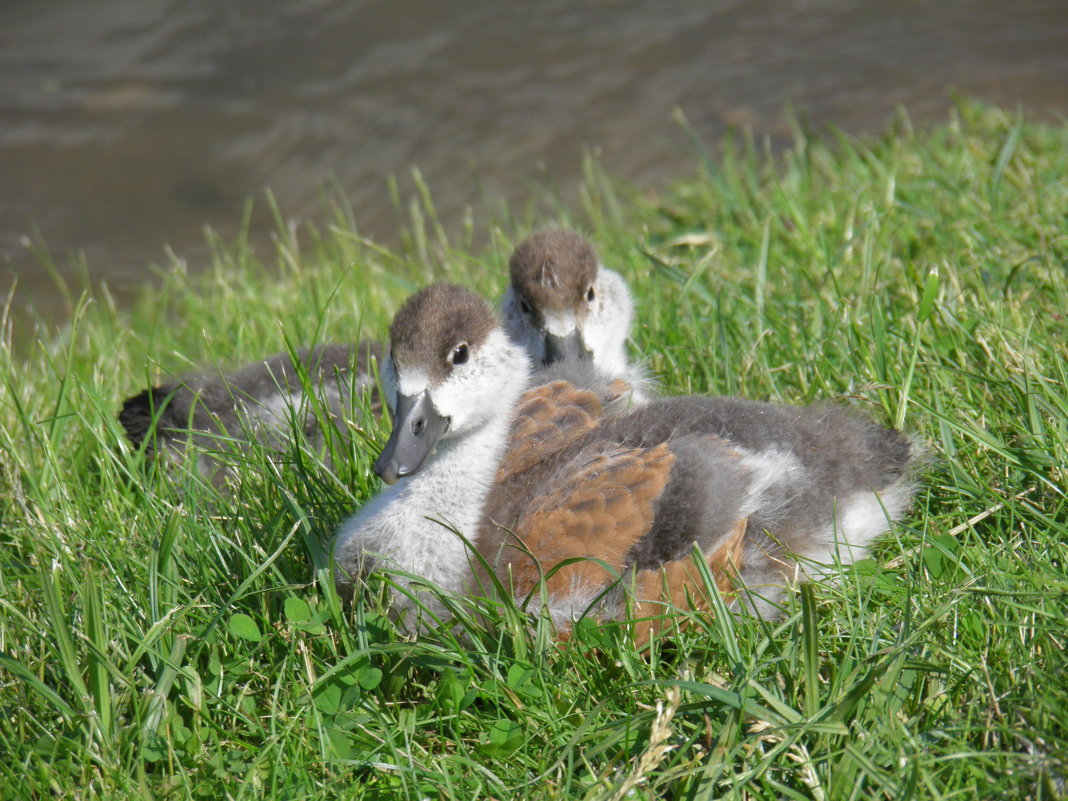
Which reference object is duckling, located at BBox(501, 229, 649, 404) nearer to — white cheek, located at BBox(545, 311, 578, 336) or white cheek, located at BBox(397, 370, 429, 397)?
white cheek, located at BBox(545, 311, 578, 336)

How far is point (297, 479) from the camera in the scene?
368 centimetres

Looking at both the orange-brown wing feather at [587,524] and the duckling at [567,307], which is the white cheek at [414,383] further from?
the duckling at [567,307]

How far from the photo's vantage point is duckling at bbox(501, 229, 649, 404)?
4.56 meters

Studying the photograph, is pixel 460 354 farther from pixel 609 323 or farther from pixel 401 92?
pixel 401 92

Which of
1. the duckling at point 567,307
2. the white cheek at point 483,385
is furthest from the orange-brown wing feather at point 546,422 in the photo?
the duckling at point 567,307

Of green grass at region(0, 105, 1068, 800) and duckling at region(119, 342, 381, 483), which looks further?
duckling at region(119, 342, 381, 483)

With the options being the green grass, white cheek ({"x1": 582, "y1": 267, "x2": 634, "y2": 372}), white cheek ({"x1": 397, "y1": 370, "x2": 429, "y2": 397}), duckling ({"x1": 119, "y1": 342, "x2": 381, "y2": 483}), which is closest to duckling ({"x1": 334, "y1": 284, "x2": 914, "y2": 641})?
white cheek ({"x1": 397, "y1": 370, "x2": 429, "y2": 397})

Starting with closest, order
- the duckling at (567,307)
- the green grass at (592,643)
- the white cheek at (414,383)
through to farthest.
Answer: the green grass at (592,643) < the white cheek at (414,383) < the duckling at (567,307)

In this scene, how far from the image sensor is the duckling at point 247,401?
13.9ft

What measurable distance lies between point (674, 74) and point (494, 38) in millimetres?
2237

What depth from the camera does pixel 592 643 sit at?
2873 mm

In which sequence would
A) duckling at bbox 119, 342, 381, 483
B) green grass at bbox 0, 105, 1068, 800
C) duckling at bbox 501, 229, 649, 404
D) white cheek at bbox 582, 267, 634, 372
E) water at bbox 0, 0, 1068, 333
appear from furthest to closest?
water at bbox 0, 0, 1068, 333
white cheek at bbox 582, 267, 634, 372
duckling at bbox 501, 229, 649, 404
duckling at bbox 119, 342, 381, 483
green grass at bbox 0, 105, 1068, 800

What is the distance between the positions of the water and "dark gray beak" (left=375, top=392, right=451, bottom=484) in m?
5.50

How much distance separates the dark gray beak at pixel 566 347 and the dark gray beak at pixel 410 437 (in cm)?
138
